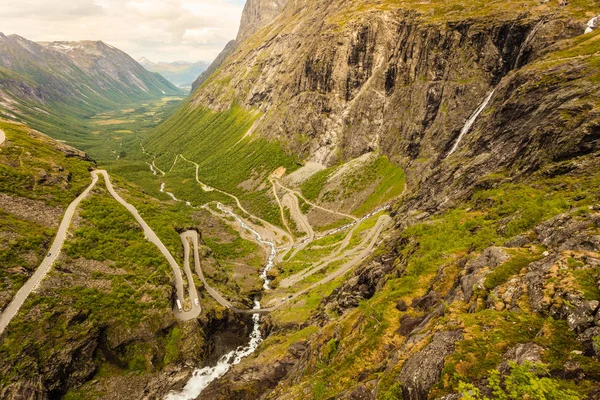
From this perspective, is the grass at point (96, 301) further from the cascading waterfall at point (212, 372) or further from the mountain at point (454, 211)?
the mountain at point (454, 211)

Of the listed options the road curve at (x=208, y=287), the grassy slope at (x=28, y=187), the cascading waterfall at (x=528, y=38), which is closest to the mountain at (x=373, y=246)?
the grassy slope at (x=28, y=187)

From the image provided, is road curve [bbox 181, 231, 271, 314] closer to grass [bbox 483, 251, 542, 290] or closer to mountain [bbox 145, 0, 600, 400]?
mountain [bbox 145, 0, 600, 400]

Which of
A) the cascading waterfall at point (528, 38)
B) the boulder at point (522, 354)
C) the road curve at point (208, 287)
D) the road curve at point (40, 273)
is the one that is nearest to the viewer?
the boulder at point (522, 354)

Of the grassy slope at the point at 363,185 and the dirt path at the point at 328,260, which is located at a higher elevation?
the grassy slope at the point at 363,185

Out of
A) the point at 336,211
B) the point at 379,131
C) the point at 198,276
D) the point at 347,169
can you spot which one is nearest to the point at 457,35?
the point at 379,131

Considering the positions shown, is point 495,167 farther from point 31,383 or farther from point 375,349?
point 31,383

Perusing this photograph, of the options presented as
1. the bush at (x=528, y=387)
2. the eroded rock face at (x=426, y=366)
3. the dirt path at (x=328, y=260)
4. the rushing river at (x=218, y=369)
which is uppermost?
the bush at (x=528, y=387)
